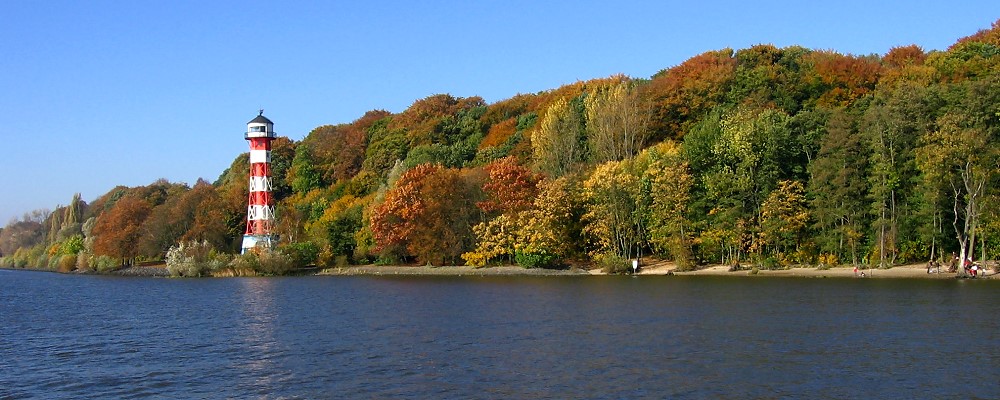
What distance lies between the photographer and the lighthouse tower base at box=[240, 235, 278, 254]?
80312 millimetres

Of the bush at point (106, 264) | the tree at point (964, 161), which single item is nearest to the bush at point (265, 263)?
the bush at point (106, 264)

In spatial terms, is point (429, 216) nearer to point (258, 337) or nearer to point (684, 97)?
point (684, 97)

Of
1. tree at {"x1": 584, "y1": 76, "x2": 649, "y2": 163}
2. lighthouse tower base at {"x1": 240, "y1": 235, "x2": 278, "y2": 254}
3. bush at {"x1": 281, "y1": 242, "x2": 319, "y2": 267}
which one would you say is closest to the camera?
tree at {"x1": 584, "y1": 76, "x2": 649, "y2": 163}

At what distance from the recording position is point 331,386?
73.3 ft

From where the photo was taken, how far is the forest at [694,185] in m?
55.7

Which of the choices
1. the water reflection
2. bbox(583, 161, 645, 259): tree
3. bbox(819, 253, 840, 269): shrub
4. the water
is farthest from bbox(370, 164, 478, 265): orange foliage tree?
bbox(819, 253, 840, 269): shrub

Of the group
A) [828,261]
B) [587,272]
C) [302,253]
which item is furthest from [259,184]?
[828,261]

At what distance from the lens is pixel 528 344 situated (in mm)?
28750

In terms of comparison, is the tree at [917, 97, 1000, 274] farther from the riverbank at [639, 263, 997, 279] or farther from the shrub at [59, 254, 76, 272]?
the shrub at [59, 254, 76, 272]

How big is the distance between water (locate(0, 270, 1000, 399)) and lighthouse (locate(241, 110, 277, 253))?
32.2m

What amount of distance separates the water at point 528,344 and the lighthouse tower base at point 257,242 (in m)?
30.9

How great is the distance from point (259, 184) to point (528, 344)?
57907 mm

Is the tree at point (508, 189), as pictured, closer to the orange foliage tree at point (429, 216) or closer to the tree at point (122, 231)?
the orange foliage tree at point (429, 216)

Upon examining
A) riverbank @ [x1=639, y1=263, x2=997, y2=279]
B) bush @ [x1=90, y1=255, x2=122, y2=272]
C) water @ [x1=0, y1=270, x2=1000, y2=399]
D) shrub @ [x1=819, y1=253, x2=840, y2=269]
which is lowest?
water @ [x1=0, y1=270, x2=1000, y2=399]
